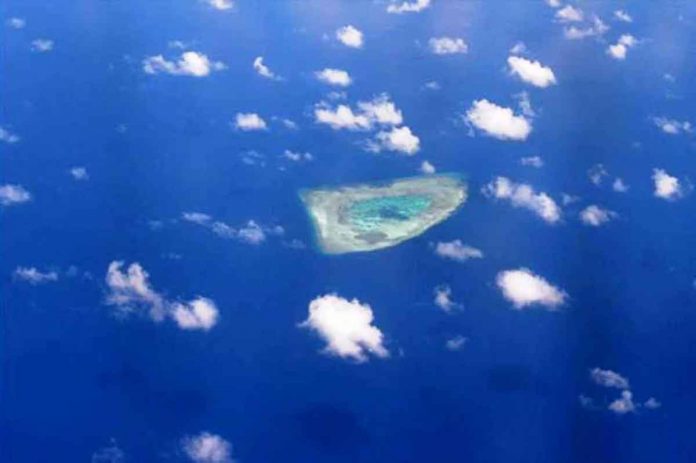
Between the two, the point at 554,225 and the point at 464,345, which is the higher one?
the point at 554,225

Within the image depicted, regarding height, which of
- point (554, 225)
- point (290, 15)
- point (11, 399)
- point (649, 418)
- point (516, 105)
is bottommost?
point (11, 399)

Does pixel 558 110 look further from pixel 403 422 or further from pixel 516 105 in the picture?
pixel 403 422

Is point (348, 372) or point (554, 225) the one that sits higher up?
point (554, 225)

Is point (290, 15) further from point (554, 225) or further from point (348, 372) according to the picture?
point (348, 372)

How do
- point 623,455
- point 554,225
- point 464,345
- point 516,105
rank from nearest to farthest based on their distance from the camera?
point 623,455, point 464,345, point 554,225, point 516,105

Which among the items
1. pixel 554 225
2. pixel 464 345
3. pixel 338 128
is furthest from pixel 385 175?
pixel 464 345

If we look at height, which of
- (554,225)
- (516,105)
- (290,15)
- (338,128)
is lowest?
(554,225)

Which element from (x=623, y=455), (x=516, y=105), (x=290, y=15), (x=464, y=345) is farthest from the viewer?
(x=290, y=15)

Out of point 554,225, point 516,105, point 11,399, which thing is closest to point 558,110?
point 516,105

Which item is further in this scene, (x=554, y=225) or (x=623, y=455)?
(x=554, y=225)
